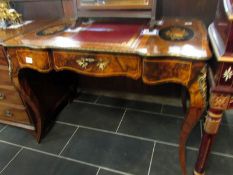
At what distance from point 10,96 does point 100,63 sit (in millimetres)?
831

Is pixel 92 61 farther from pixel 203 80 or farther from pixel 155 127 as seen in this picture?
pixel 155 127

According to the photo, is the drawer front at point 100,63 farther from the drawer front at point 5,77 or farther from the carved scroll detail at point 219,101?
the drawer front at point 5,77

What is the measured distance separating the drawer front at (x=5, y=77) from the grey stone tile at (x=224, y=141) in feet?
4.90

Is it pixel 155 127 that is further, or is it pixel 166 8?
pixel 155 127

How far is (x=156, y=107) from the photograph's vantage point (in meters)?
1.80

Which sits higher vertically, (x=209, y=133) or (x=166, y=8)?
(x=166, y=8)

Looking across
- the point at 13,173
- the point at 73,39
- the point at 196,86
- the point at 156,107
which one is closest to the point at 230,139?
the point at 156,107

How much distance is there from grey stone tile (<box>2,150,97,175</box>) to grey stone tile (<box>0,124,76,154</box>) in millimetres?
77

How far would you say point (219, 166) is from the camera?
1269 millimetres

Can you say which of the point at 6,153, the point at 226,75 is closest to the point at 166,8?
the point at 226,75

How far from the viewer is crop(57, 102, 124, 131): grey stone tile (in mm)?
1673

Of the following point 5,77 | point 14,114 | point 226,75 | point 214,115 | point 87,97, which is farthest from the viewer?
point 87,97

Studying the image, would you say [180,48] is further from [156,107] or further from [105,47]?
[156,107]

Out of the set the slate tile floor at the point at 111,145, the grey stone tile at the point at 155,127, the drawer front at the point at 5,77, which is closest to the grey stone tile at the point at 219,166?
the slate tile floor at the point at 111,145
